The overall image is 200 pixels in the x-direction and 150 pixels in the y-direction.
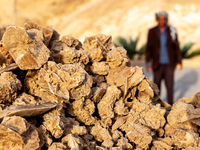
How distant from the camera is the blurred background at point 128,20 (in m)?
9.63

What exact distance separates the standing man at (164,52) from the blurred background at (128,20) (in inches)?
90.3

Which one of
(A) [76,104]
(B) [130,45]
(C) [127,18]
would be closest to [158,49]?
(A) [76,104]

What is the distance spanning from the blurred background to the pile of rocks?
546 centimetres

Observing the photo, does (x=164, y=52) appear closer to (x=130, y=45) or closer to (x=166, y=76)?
(x=166, y=76)

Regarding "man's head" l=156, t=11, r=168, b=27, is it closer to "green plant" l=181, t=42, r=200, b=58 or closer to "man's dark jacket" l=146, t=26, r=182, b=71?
"man's dark jacket" l=146, t=26, r=182, b=71

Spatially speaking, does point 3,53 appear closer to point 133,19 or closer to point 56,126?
point 56,126

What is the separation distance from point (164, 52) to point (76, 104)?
3670 millimetres

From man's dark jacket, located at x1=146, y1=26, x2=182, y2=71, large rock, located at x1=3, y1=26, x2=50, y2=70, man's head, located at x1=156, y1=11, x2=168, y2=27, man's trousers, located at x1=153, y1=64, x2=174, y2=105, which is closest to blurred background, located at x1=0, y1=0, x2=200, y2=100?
man's trousers, located at x1=153, y1=64, x2=174, y2=105

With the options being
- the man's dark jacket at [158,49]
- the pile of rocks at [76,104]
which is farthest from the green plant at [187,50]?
the pile of rocks at [76,104]

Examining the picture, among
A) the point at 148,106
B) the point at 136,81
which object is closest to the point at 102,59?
the point at 136,81

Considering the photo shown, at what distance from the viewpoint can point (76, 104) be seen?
1595 mm

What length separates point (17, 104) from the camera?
1368 mm

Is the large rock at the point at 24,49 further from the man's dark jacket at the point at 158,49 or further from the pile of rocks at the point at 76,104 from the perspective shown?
the man's dark jacket at the point at 158,49

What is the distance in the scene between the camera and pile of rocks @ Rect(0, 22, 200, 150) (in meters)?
1.36
